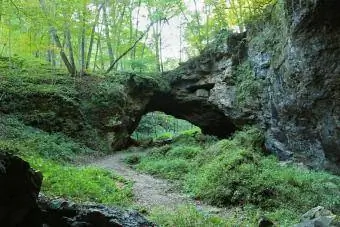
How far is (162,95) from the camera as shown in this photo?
23438mm

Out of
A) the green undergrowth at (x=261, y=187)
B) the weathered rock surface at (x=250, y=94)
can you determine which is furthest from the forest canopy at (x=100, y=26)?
the green undergrowth at (x=261, y=187)

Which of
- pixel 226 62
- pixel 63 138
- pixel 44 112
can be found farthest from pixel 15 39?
pixel 226 62

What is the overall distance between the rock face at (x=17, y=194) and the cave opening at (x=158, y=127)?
2416 cm

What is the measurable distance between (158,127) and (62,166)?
24.3m

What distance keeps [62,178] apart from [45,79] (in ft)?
35.3

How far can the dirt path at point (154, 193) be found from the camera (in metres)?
9.43

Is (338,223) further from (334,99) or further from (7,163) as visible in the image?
(334,99)

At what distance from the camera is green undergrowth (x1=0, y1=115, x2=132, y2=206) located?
8.65m

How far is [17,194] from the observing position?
4.41 meters

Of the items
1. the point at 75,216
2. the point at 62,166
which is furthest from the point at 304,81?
the point at 75,216


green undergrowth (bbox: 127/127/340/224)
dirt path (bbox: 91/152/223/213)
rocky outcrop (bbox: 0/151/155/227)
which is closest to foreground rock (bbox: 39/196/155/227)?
rocky outcrop (bbox: 0/151/155/227)

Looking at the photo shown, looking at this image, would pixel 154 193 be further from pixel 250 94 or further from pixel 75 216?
pixel 250 94

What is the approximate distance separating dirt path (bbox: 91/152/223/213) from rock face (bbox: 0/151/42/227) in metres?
4.57

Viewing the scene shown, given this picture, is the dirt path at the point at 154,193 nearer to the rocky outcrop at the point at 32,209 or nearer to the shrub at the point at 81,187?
the shrub at the point at 81,187
